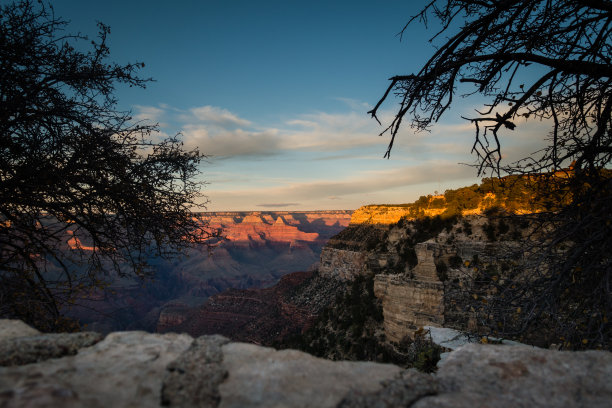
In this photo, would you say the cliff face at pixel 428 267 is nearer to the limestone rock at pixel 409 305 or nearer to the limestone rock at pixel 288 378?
the limestone rock at pixel 409 305

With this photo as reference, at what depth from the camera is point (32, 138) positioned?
4.52 m

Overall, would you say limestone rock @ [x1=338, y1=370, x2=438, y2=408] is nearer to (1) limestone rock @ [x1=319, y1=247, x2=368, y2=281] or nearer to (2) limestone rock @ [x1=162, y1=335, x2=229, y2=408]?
(2) limestone rock @ [x1=162, y1=335, x2=229, y2=408]

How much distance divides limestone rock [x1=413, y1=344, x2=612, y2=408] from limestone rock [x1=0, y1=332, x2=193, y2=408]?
1523 millimetres

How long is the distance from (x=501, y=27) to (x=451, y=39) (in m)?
0.55

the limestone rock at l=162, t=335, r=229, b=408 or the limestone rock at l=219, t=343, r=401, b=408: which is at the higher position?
the limestone rock at l=162, t=335, r=229, b=408

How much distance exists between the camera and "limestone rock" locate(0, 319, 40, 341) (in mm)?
2171

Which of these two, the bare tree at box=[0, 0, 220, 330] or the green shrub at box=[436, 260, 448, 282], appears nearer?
the bare tree at box=[0, 0, 220, 330]

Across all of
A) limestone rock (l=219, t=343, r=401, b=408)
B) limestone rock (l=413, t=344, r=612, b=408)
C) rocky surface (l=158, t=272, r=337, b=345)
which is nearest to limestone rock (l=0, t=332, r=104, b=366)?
limestone rock (l=219, t=343, r=401, b=408)

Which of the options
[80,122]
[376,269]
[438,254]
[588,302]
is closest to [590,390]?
[588,302]

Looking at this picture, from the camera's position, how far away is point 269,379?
1.74 metres

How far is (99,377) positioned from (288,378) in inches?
40.2

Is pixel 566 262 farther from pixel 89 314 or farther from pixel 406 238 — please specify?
pixel 89 314

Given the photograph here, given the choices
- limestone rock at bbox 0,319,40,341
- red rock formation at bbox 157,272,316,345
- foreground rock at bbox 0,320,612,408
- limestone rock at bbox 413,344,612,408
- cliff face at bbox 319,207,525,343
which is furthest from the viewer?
red rock formation at bbox 157,272,316,345

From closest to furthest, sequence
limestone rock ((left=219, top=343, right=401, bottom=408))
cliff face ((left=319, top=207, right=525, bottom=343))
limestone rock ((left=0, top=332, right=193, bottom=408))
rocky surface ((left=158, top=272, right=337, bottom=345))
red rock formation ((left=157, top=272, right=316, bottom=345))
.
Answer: limestone rock ((left=0, top=332, right=193, bottom=408))
limestone rock ((left=219, top=343, right=401, bottom=408))
cliff face ((left=319, top=207, right=525, bottom=343))
rocky surface ((left=158, top=272, right=337, bottom=345))
red rock formation ((left=157, top=272, right=316, bottom=345))
